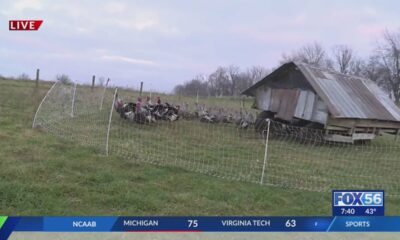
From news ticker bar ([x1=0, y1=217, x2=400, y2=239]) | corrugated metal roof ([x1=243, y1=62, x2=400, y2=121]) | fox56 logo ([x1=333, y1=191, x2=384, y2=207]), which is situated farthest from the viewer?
corrugated metal roof ([x1=243, y1=62, x2=400, y2=121])

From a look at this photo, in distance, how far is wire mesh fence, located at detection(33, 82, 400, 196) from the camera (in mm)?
8414

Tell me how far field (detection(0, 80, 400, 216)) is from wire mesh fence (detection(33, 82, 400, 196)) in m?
0.55

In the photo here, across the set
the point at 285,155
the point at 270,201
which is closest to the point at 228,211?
the point at 270,201

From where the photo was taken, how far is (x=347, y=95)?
1612 centimetres

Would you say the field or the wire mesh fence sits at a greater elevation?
the wire mesh fence

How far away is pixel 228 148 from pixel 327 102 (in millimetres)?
5363

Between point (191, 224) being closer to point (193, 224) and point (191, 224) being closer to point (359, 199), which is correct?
point (193, 224)

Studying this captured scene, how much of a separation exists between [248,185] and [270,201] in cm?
83

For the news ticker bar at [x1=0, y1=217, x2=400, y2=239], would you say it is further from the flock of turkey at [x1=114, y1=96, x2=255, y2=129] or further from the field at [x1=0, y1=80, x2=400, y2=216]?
the flock of turkey at [x1=114, y1=96, x2=255, y2=129]

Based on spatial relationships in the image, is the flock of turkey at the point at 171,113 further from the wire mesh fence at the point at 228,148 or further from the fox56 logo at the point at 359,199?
the fox56 logo at the point at 359,199

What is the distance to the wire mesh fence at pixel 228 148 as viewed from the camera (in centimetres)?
841

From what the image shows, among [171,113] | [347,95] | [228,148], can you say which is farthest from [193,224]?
[347,95]

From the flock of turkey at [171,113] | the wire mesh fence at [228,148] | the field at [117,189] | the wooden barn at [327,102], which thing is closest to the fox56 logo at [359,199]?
the field at [117,189]

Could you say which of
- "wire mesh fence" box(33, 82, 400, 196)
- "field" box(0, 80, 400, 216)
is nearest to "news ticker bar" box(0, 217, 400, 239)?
"field" box(0, 80, 400, 216)
